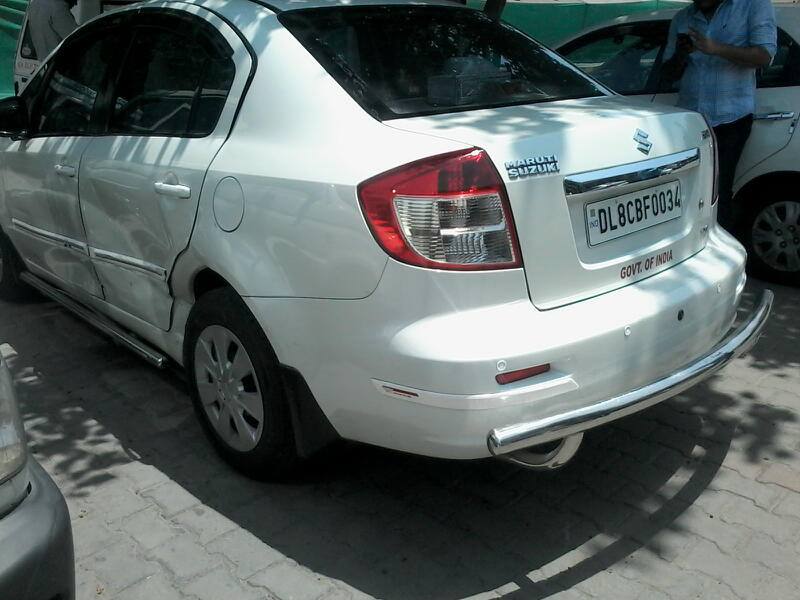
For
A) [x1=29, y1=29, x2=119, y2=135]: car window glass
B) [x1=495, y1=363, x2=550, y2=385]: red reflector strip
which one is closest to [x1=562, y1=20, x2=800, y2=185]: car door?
[x1=29, y1=29, x2=119, y2=135]: car window glass

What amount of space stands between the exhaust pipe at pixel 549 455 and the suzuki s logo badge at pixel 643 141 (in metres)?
0.99

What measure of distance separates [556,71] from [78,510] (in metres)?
2.59

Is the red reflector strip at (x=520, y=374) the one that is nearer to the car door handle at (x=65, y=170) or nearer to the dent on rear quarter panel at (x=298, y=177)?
the dent on rear quarter panel at (x=298, y=177)

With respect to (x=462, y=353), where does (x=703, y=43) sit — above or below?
above

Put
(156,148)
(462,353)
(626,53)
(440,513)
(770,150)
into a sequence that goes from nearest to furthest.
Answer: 1. (462,353)
2. (440,513)
3. (156,148)
4. (770,150)
5. (626,53)

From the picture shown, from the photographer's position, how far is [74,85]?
4332 mm

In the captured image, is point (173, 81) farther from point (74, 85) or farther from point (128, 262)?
point (74, 85)

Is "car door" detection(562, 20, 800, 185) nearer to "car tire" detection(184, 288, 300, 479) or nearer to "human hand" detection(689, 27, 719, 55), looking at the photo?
"human hand" detection(689, 27, 719, 55)

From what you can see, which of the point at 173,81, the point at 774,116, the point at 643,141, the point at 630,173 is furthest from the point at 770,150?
the point at 173,81

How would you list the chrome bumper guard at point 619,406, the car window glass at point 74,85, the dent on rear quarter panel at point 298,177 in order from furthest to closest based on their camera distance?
the car window glass at point 74,85 < the dent on rear quarter panel at point 298,177 < the chrome bumper guard at point 619,406

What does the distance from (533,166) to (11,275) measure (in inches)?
158

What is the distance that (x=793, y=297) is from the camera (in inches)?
213

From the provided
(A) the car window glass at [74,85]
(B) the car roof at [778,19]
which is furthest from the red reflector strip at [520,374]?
(B) the car roof at [778,19]

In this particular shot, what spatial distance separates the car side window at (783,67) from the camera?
17.6 ft
